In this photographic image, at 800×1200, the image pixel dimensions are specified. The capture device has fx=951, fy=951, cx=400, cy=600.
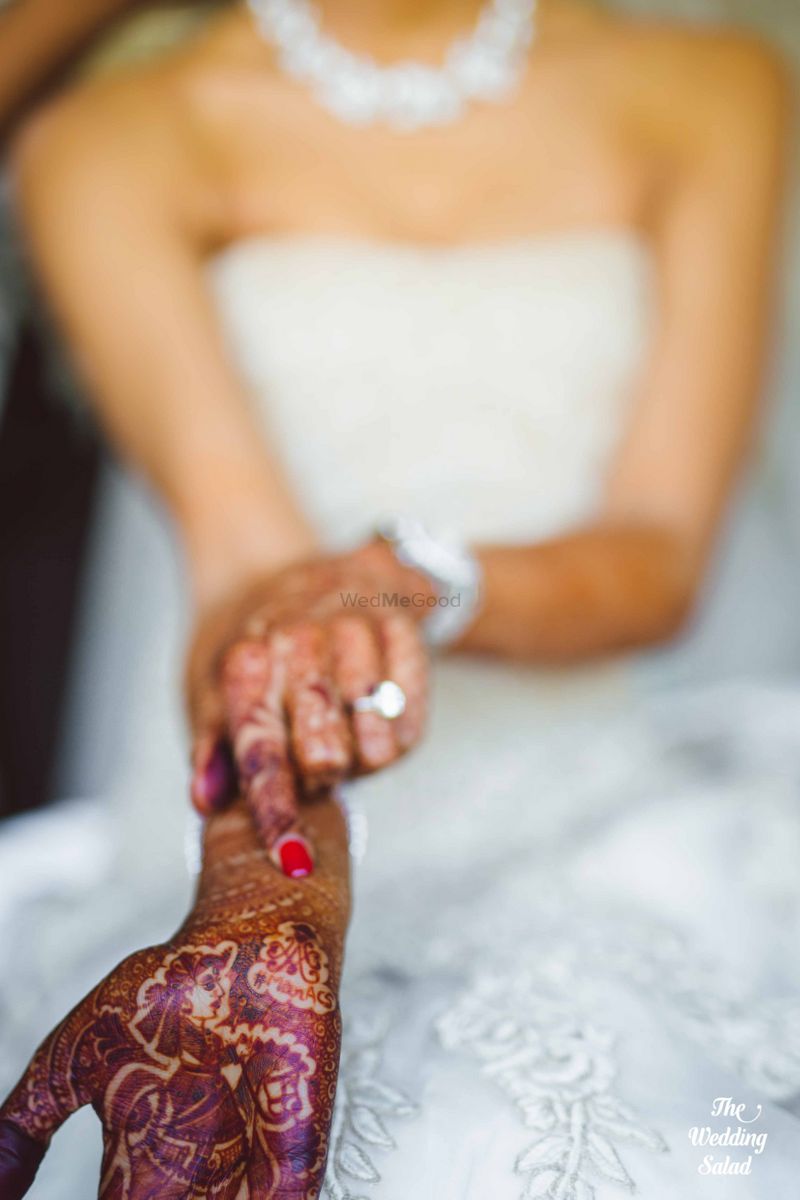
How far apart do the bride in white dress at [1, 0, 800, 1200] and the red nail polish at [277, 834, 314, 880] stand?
8cm

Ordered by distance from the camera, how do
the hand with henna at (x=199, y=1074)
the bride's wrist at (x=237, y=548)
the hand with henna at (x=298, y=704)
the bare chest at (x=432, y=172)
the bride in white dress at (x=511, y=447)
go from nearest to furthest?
the hand with henna at (x=199, y=1074) → the hand with henna at (x=298, y=704) → the bride in white dress at (x=511, y=447) → the bride's wrist at (x=237, y=548) → the bare chest at (x=432, y=172)

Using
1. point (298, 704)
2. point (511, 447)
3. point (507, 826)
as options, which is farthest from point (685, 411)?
point (298, 704)

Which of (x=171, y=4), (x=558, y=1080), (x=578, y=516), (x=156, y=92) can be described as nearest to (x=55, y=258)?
(x=156, y=92)

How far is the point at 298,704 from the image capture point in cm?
53

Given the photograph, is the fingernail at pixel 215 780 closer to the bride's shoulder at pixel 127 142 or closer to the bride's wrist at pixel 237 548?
the bride's wrist at pixel 237 548

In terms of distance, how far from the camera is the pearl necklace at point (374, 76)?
3.44 ft

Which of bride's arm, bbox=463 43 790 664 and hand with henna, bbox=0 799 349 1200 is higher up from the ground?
bride's arm, bbox=463 43 790 664

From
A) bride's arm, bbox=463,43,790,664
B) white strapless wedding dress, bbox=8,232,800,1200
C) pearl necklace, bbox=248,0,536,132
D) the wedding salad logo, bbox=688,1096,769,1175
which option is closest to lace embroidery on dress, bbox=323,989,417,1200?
white strapless wedding dress, bbox=8,232,800,1200

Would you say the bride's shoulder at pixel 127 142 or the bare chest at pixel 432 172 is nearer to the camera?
the bride's shoulder at pixel 127 142

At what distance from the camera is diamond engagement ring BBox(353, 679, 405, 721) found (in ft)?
1.77

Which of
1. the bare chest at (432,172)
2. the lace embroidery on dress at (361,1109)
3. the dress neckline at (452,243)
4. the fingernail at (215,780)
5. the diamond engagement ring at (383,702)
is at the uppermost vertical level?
the bare chest at (432,172)

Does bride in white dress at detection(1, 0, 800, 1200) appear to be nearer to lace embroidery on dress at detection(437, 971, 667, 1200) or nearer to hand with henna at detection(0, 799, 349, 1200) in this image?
lace embroidery on dress at detection(437, 971, 667, 1200)

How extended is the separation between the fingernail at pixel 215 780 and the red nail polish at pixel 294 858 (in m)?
0.08

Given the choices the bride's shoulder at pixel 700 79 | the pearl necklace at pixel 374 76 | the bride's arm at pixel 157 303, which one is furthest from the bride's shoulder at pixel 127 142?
the bride's shoulder at pixel 700 79
